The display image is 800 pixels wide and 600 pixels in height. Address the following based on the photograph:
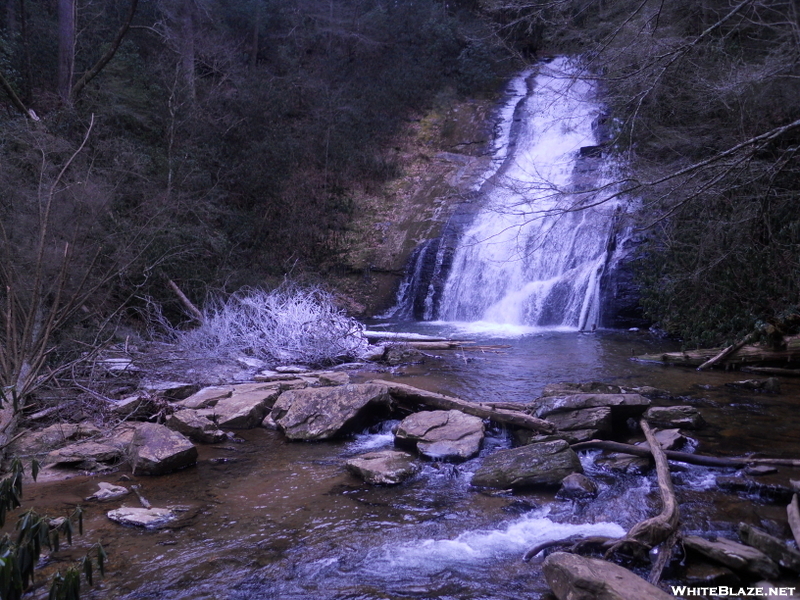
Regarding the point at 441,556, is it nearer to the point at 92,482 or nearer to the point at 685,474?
the point at 685,474

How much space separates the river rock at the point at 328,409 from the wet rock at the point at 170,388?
132 cm

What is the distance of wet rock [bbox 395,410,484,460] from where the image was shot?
510cm

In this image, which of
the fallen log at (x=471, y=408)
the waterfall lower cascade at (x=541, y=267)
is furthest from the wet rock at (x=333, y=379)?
the waterfall lower cascade at (x=541, y=267)

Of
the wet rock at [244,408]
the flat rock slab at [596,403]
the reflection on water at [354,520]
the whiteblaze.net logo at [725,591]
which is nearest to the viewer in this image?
the whiteblaze.net logo at [725,591]

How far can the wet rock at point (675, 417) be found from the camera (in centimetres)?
560

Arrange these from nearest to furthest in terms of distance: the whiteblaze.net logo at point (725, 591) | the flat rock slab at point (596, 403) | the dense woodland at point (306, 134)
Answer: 1. the whiteblaze.net logo at point (725, 591)
2. the flat rock slab at point (596, 403)
3. the dense woodland at point (306, 134)

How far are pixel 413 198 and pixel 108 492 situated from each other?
15755 millimetres

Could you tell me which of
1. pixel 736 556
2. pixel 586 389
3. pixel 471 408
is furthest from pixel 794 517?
pixel 471 408

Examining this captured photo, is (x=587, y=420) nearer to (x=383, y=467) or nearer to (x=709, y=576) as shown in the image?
(x=383, y=467)

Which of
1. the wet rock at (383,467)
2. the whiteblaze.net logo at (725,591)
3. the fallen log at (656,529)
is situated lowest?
the wet rock at (383,467)

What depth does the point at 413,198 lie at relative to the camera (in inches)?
753

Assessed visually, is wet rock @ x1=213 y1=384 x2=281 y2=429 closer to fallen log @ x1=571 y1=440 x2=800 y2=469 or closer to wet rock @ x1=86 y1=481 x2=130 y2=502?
wet rock @ x1=86 y1=481 x2=130 y2=502

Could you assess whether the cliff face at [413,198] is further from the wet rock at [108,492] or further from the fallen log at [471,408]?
the wet rock at [108,492]

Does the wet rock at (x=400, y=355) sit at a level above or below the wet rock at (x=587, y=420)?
below
